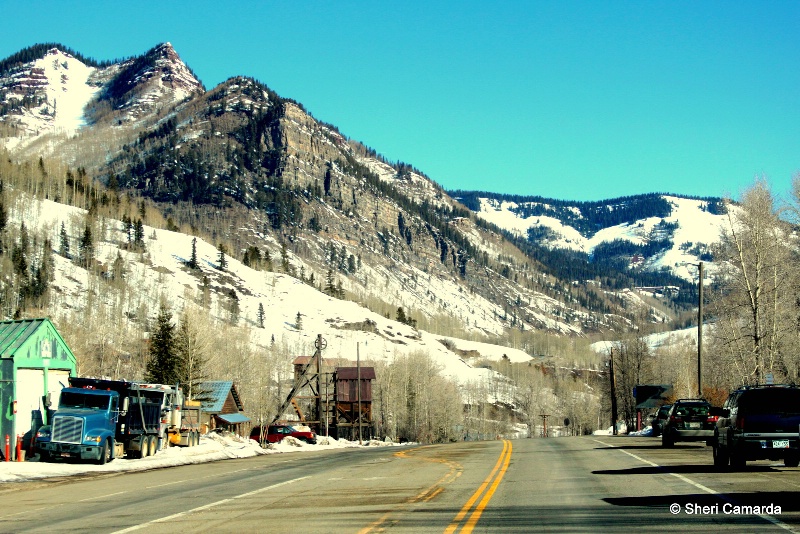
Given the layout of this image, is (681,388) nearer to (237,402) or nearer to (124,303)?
(237,402)

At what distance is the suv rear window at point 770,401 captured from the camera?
21531 mm

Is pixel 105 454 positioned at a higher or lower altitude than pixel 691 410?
lower

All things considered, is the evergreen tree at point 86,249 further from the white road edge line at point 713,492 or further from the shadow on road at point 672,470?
the shadow on road at point 672,470

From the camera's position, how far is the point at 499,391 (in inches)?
7618

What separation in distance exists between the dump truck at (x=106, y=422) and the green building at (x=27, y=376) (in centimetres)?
93

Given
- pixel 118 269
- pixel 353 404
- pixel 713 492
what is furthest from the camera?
pixel 118 269

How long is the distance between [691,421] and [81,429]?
1012 inches

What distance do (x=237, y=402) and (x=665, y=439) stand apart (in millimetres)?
51110

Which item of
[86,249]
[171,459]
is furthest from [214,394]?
[86,249]

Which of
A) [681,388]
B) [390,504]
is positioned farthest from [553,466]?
[681,388]

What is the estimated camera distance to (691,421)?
115 feet

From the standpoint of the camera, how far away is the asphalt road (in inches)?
529

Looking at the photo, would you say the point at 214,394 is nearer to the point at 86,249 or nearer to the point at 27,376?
the point at 27,376

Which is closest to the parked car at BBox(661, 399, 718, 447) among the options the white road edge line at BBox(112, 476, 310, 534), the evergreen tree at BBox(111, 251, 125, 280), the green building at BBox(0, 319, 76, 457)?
the white road edge line at BBox(112, 476, 310, 534)
